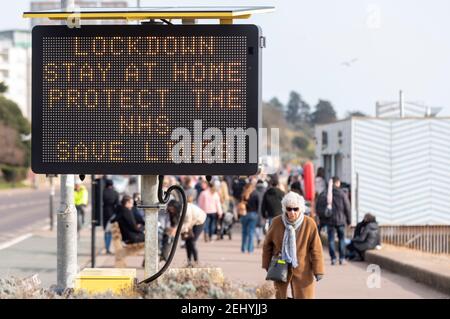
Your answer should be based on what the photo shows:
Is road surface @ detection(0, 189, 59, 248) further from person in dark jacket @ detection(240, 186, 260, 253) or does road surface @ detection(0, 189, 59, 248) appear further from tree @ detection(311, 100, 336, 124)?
tree @ detection(311, 100, 336, 124)

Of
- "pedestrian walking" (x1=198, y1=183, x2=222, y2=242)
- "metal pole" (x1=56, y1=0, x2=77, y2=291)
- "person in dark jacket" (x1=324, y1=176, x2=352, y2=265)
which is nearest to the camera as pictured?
"metal pole" (x1=56, y1=0, x2=77, y2=291)

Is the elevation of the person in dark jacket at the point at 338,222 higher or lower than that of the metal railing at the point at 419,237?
higher

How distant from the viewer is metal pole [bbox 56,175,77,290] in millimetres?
13164

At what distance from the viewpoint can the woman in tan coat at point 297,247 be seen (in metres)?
11.2

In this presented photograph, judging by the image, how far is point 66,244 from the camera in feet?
43.8

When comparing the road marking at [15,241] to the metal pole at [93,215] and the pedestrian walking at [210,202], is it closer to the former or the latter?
the pedestrian walking at [210,202]

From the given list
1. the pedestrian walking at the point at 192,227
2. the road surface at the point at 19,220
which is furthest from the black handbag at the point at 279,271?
the road surface at the point at 19,220

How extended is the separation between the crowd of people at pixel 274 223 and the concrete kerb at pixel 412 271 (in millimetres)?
637

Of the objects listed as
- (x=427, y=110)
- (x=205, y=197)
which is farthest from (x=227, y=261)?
(x=427, y=110)

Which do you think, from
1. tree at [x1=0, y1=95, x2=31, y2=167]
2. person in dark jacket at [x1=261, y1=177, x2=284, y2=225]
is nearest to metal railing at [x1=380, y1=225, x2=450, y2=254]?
person in dark jacket at [x1=261, y1=177, x2=284, y2=225]

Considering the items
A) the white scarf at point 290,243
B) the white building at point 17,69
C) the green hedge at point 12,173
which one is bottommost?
the green hedge at point 12,173

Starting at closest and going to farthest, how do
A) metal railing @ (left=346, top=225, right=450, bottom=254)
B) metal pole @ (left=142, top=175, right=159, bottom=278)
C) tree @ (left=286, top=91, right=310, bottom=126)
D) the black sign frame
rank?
the black sign frame < metal pole @ (left=142, top=175, right=159, bottom=278) < metal railing @ (left=346, top=225, right=450, bottom=254) < tree @ (left=286, top=91, right=310, bottom=126)

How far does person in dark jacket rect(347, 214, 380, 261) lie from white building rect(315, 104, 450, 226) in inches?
260

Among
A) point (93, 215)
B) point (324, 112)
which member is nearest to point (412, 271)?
point (93, 215)
